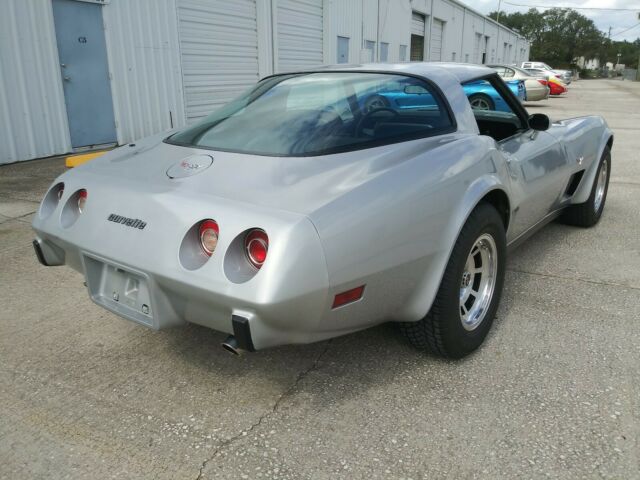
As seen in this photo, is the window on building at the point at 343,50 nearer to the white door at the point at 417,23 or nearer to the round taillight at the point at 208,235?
the white door at the point at 417,23

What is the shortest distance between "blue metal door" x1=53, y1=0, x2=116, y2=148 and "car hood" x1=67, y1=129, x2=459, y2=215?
612 centimetres

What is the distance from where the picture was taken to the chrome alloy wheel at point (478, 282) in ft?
8.64

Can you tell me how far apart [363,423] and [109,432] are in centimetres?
97

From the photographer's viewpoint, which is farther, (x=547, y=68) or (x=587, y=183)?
(x=547, y=68)

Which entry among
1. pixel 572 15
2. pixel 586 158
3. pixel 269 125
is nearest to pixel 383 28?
pixel 586 158

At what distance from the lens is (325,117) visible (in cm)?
255

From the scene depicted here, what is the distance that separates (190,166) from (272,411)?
1.08 m

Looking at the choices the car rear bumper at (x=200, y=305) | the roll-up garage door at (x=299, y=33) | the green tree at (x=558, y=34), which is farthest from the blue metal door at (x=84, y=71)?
the green tree at (x=558, y=34)

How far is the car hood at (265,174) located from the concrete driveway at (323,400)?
0.86 m

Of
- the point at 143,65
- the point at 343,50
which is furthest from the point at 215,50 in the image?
the point at 343,50

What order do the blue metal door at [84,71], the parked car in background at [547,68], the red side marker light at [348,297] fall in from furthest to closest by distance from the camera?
the parked car in background at [547,68] → the blue metal door at [84,71] → the red side marker light at [348,297]

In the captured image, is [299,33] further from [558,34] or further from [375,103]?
[558,34]

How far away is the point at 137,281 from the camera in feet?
6.88

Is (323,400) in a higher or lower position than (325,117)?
lower
